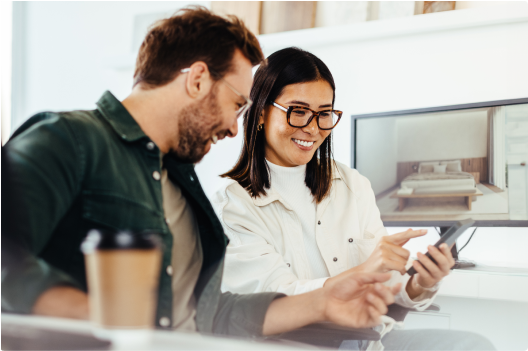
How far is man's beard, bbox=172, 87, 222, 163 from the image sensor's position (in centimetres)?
52

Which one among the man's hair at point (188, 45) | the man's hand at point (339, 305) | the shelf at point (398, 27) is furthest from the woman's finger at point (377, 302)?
the shelf at point (398, 27)

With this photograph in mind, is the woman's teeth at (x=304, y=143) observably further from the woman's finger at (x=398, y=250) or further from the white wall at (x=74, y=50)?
the white wall at (x=74, y=50)

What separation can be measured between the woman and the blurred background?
0.64 feet

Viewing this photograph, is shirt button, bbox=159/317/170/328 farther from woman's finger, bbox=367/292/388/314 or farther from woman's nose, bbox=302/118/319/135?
woman's nose, bbox=302/118/319/135

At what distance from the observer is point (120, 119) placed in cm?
51

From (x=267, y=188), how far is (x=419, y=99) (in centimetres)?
56

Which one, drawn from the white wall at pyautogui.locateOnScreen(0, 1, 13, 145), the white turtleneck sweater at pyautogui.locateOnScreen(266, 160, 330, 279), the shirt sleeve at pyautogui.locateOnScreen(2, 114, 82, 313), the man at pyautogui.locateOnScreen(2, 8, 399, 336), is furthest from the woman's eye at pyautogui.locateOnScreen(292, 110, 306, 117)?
the white wall at pyautogui.locateOnScreen(0, 1, 13, 145)

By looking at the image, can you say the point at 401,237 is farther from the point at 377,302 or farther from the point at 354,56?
the point at 354,56

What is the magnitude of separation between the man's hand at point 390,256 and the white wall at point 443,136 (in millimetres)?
507

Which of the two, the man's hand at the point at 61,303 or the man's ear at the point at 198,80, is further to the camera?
the man's ear at the point at 198,80

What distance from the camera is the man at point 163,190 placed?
363 mm

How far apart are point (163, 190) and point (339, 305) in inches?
10.4

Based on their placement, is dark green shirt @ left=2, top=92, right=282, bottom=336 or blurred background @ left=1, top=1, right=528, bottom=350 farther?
blurred background @ left=1, top=1, right=528, bottom=350

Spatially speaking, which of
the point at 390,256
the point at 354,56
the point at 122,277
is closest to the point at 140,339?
the point at 122,277
